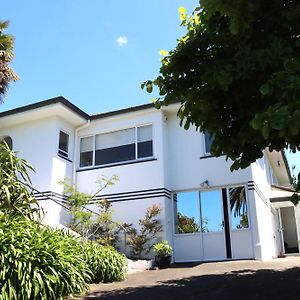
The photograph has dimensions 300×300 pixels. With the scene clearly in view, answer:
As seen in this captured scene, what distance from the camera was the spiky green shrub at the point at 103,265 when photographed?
35.0ft

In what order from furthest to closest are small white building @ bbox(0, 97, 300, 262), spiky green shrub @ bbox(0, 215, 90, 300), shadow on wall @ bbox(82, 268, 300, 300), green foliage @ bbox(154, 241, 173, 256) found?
small white building @ bbox(0, 97, 300, 262), green foliage @ bbox(154, 241, 173, 256), shadow on wall @ bbox(82, 268, 300, 300), spiky green shrub @ bbox(0, 215, 90, 300)

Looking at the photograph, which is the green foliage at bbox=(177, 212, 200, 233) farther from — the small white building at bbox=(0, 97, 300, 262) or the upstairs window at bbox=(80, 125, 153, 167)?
the upstairs window at bbox=(80, 125, 153, 167)

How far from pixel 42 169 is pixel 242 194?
809 centimetres

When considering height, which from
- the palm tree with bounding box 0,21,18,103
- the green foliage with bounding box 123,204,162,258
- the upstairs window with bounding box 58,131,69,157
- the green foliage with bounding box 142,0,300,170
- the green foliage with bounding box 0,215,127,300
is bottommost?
the green foliage with bounding box 0,215,127,300

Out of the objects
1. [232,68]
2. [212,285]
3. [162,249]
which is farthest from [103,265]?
[232,68]

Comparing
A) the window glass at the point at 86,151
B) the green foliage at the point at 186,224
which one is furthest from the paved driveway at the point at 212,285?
the window glass at the point at 86,151

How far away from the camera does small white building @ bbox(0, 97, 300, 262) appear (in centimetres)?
1577

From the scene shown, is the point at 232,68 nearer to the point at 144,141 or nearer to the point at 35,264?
the point at 35,264

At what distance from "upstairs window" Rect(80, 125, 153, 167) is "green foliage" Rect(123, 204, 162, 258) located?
8.40 ft

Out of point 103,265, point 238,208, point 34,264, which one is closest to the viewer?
point 34,264

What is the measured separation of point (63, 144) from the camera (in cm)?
1839

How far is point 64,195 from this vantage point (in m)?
17.4

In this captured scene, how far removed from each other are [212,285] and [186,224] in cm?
694

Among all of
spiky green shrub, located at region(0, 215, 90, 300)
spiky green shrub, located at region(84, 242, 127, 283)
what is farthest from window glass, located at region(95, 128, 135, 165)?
spiky green shrub, located at region(0, 215, 90, 300)
